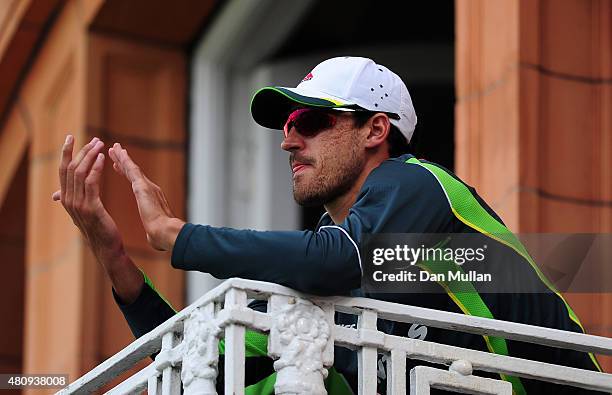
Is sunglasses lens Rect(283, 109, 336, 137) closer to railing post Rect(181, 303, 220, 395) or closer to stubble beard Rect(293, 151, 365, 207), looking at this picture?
stubble beard Rect(293, 151, 365, 207)

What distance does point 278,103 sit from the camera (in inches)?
251

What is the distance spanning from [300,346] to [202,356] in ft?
0.99

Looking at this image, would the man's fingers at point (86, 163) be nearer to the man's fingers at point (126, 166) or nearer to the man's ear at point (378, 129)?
the man's fingers at point (126, 166)

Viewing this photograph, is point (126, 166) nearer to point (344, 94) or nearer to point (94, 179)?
point (94, 179)

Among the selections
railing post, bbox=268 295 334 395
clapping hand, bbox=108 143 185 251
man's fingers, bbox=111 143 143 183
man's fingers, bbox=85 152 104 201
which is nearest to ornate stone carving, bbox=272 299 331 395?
railing post, bbox=268 295 334 395

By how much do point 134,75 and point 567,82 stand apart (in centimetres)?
387

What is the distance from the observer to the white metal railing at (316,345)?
17.7 feet

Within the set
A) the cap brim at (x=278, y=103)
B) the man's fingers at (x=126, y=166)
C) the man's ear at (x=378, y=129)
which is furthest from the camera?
the man's ear at (x=378, y=129)

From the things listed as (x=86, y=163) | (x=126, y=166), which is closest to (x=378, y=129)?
(x=126, y=166)

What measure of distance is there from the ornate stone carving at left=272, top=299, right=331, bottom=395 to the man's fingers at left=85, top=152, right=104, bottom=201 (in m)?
0.81

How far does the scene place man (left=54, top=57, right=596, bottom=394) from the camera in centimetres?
551

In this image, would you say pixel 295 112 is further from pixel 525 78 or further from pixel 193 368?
pixel 525 78

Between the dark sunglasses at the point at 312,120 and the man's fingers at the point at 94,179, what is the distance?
754mm

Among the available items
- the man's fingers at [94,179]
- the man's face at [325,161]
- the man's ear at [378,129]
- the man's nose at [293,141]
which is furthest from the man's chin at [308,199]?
the man's fingers at [94,179]
